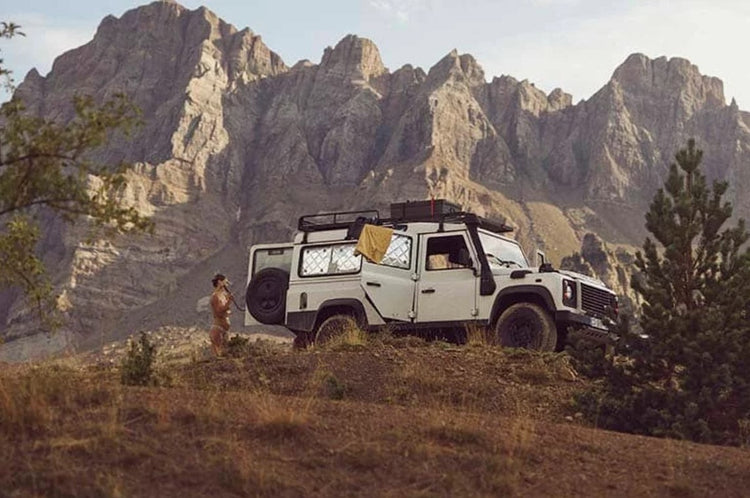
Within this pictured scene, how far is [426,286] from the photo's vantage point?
A: 1817 cm

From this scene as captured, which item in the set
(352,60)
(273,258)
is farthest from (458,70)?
(273,258)

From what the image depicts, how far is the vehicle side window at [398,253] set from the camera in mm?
18433

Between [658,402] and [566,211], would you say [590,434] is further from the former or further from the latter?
[566,211]

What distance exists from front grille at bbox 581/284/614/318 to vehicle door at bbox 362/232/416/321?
10.2 ft

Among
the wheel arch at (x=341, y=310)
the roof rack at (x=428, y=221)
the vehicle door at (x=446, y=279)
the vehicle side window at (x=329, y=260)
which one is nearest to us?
the vehicle door at (x=446, y=279)

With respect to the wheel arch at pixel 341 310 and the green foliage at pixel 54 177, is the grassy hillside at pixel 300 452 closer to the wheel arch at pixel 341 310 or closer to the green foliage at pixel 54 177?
the green foliage at pixel 54 177

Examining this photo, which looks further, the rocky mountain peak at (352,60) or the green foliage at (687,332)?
the rocky mountain peak at (352,60)

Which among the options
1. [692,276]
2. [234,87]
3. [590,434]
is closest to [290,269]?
[692,276]

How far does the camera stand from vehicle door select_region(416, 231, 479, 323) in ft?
58.2

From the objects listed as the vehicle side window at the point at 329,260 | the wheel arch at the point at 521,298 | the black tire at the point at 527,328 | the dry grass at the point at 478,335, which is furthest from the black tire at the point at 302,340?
the black tire at the point at 527,328

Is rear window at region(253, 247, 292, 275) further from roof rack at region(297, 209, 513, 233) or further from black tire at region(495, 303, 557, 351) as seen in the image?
black tire at region(495, 303, 557, 351)

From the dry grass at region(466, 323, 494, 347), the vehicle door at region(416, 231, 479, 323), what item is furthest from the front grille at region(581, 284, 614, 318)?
the vehicle door at region(416, 231, 479, 323)

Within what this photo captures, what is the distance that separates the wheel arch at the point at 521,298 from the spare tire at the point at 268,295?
174 inches

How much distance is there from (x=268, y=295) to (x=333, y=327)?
199 cm
